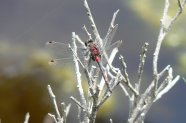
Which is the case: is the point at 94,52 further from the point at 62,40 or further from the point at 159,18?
the point at 159,18

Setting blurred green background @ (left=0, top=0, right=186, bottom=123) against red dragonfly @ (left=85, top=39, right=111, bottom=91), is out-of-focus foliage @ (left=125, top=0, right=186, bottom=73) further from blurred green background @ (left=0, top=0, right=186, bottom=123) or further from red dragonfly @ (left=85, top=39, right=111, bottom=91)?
red dragonfly @ (left=85, top=39, right=111, bottom=91)

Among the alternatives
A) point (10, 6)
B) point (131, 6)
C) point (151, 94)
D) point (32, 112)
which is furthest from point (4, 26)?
point (151, 94)

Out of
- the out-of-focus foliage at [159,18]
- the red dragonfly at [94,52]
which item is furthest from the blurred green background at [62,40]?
the red dragonfly at [94,52]

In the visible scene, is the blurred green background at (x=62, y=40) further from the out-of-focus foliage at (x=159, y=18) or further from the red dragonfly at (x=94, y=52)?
the red dragonfly at (x=94, y=52)

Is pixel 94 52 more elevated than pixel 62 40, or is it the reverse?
pixel 62 40

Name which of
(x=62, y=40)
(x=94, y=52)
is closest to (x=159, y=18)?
(x=62, y=40)

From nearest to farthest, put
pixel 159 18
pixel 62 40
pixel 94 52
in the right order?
pixel 94 52, pixel 62 40, pixel 159 18

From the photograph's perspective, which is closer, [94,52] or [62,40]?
[94,52]
